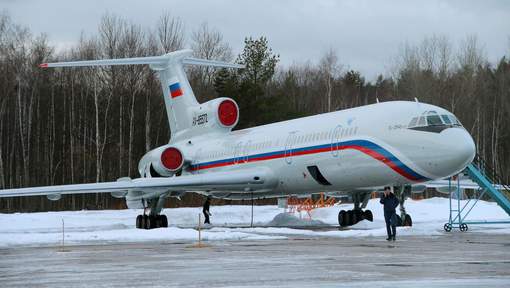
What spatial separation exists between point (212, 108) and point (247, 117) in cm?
2532

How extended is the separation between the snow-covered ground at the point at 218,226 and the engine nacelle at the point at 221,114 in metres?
3.60

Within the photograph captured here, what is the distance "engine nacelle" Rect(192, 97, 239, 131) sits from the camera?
3094cm

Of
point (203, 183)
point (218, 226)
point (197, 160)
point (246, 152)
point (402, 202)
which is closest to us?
point (402, 202)

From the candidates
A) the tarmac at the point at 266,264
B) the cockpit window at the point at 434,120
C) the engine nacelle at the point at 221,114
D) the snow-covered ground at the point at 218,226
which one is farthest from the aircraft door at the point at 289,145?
the tarmac at the point at 266,264

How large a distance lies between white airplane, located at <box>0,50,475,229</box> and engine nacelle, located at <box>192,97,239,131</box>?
0.12 ft

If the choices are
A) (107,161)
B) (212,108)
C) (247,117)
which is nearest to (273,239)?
(212,108)

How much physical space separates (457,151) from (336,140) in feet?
12.5

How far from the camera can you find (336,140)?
77.4 ft

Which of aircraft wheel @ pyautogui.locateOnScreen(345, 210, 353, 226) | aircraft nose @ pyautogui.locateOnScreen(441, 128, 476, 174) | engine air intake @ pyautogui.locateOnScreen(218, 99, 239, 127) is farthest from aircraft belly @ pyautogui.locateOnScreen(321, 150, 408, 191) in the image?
engine air intake @ pyautogui.locateOnScreen(218, 99, 239, 127)

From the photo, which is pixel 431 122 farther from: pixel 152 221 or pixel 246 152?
pixel 152 221

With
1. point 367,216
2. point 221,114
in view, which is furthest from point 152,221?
point 367,216

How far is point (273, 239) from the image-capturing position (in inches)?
734

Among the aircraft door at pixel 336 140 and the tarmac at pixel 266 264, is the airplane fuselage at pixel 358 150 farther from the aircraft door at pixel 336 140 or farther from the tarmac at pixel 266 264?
the tarmac at pixel 266 264

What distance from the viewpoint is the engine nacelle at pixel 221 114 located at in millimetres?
30938
